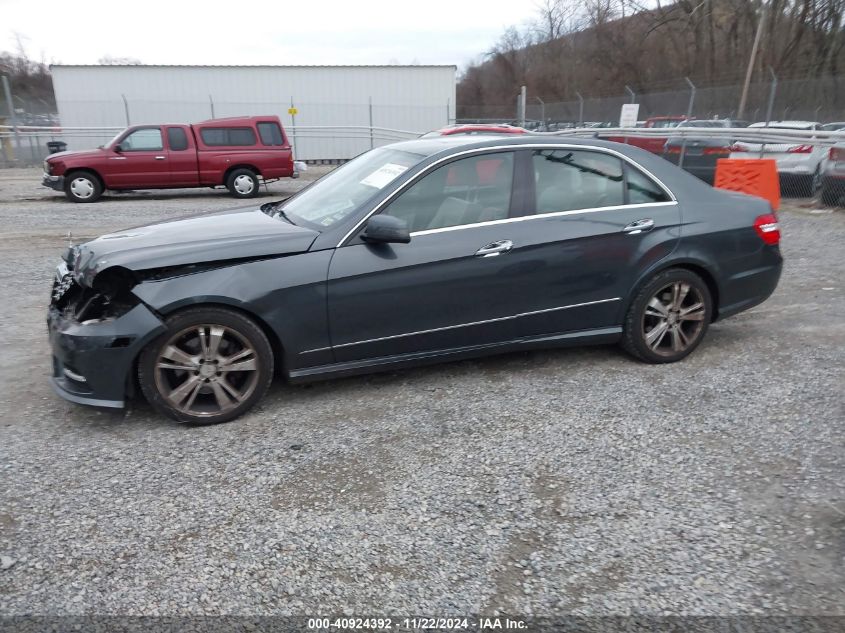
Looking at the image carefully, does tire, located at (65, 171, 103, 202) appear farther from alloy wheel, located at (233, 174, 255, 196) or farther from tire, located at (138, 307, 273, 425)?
tire, located at (138, 307, 273, 425)

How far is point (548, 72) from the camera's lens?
52.2m

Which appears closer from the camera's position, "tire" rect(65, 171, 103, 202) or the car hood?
the car hood

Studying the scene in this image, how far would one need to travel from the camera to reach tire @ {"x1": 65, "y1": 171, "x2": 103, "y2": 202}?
1423cm

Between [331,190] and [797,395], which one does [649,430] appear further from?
[331,190]

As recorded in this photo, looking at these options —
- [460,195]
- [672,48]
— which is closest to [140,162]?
[460,195]

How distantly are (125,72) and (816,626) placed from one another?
29.4 meters

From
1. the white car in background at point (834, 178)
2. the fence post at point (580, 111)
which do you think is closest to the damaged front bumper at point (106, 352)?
the white car in background at point (834, 178)

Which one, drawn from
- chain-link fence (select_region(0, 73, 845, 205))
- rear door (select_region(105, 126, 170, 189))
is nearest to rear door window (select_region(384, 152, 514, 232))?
chain-link fence (select_region(0, 73, 845, 205))

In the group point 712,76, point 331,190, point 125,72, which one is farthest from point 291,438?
point 712,76

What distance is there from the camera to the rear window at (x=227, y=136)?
15.1 metres

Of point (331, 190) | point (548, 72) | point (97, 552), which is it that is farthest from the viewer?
point (548, 72)

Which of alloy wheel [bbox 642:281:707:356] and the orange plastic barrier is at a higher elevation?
the orange plastic barrier

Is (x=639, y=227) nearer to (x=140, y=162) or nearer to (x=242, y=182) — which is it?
(x=242, y=182)

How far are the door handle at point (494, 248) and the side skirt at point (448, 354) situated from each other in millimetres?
583
